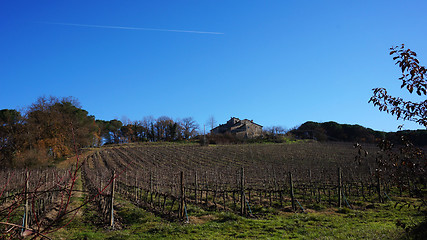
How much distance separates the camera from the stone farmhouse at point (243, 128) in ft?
272

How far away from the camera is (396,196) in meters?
18.8

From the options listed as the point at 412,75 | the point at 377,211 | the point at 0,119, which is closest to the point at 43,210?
the point at 412,75

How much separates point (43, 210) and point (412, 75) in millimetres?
16860

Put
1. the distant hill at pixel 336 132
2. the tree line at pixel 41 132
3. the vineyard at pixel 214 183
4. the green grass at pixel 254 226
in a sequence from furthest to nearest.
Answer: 1. the distant hill at pixel 336 132
2. the tree line at pixel 41 132
3. the vineyard at pixel 214 183
4. the green grass at pixel 254 226

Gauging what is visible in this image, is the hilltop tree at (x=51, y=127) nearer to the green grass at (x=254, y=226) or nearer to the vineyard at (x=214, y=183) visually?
the vineyard at (x=214, y=183)

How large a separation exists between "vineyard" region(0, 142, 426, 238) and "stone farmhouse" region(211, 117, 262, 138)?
74.2 feet

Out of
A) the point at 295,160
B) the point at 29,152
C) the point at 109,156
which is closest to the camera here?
the point at 29,152

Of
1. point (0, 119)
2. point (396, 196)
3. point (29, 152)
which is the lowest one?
point (396, 196)

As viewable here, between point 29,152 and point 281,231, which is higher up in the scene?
point 29,152

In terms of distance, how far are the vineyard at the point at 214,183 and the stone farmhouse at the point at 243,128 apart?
22.6m

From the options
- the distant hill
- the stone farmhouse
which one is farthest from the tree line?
the distant hill

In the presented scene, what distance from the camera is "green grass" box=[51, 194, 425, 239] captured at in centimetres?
981

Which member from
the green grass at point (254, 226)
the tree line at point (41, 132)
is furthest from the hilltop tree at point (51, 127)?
the green grass at point (254, 226)

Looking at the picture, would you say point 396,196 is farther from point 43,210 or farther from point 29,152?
point 29,152
